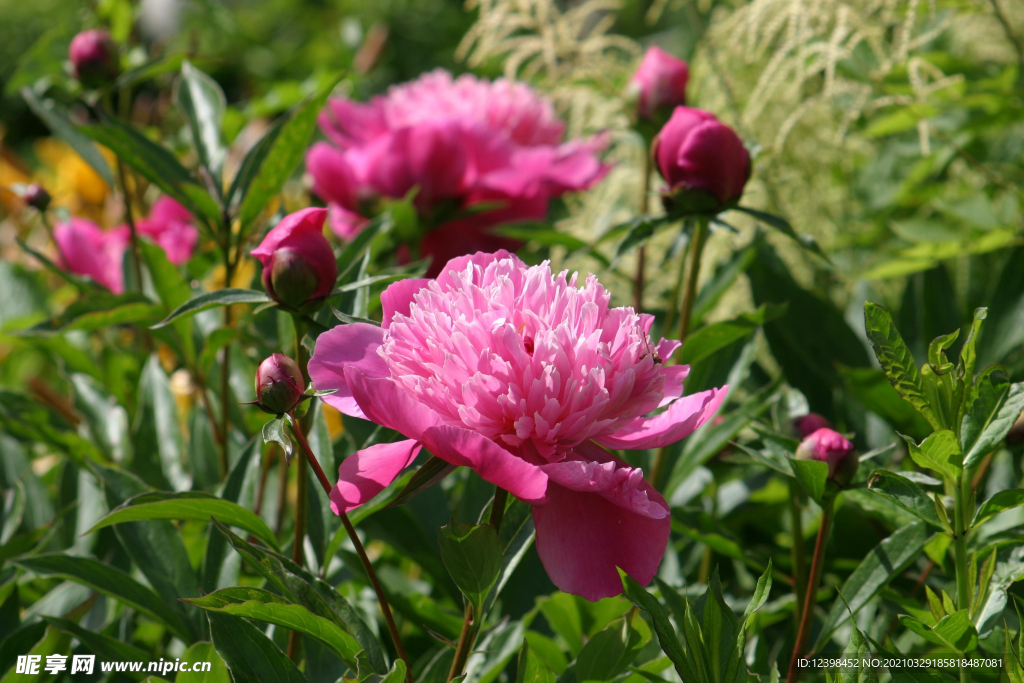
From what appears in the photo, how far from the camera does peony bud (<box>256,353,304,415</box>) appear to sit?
374mm

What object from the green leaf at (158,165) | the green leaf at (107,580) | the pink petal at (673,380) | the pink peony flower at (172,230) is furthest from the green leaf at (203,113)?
the pink petal at (673,380)

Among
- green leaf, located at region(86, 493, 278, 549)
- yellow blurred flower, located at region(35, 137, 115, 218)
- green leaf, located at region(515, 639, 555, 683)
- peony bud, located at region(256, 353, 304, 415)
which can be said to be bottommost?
yellow blurred flower, located at region(35, 137, 115, 218)

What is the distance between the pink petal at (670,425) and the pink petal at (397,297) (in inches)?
4.6

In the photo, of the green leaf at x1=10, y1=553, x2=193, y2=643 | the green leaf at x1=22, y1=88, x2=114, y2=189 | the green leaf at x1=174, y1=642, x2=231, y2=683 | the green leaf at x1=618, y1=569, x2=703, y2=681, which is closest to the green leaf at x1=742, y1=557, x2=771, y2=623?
the green leaf at x1=618, y1=569, x2=703, y2=681

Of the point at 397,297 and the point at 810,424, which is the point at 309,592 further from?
the point at 810,424

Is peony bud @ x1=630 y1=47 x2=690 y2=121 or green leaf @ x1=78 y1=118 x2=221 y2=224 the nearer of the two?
green leaf @ x1=78 y1=118 x2=221 y2=224

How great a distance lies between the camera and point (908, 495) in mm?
400

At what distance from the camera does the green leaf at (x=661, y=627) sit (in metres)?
0.37

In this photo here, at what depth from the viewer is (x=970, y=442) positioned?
1.29 feet

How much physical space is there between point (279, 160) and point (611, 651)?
0.42 metres

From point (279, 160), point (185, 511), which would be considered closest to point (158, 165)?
point (279, 160)

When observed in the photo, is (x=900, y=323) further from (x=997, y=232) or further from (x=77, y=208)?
(x=77, y=208)

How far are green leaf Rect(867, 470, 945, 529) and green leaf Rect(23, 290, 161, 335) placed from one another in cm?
51

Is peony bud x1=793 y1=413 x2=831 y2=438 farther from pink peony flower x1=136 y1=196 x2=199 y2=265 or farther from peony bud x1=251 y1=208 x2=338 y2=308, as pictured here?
pink peony flower x1=136 y1=196 x2=199 y2=265
